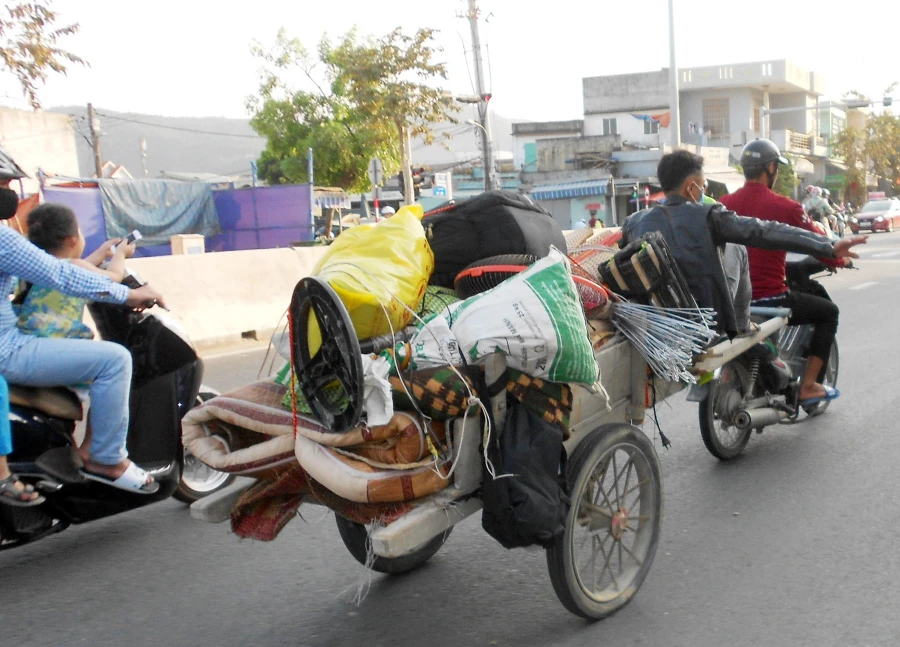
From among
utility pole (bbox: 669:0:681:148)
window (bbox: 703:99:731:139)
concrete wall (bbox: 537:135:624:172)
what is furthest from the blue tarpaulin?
window (bbox: 703:99:731:139)

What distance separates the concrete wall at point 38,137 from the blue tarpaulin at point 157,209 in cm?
671

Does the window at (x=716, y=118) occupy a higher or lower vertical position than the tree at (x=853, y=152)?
higher

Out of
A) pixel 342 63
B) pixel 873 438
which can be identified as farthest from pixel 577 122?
pixel 873 438

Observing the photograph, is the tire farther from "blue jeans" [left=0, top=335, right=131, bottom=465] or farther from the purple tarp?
the purple tarp

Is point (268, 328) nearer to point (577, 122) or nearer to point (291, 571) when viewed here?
point (291, 571)

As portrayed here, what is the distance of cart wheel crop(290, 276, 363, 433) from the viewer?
2.59m

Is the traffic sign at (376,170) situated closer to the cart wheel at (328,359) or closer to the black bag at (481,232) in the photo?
the black bag at (481,232)

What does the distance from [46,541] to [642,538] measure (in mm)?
2812

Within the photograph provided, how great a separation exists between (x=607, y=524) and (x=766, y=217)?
8.78 feet

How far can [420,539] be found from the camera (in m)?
2.75

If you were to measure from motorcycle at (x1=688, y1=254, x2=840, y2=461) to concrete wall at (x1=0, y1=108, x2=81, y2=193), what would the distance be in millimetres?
24279

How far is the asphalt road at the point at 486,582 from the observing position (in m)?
3.29

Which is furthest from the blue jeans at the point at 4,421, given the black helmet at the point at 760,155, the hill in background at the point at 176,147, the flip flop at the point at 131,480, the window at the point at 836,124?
the hill in background at the point at 176,147

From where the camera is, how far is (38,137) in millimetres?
26578
